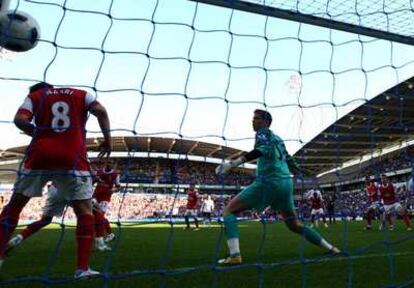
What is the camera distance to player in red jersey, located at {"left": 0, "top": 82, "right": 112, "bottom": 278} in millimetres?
3945

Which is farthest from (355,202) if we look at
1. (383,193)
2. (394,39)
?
(394,39)

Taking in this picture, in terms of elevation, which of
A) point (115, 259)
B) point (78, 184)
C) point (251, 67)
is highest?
point (251, 67)

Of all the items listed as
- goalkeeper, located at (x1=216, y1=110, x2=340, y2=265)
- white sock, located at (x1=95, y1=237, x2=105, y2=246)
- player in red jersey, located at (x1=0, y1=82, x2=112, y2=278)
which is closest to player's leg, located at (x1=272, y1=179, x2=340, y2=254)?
goalkeeper, located at (x1=216, y1=110, x2=340, y2=265)

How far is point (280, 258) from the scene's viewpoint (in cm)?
626

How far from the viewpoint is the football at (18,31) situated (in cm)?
365

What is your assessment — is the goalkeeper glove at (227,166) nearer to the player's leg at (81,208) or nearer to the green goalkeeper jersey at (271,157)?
the green goalkeeper jersey at (271,157)

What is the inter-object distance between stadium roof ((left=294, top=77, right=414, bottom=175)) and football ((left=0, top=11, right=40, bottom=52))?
291cm

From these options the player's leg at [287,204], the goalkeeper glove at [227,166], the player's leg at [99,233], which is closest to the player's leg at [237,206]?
the player's leg at [287,204]

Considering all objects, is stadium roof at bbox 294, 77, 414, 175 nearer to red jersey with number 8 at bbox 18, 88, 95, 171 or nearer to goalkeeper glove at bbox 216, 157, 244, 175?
goalkeeper glove at bbox 216, 157, 244, 175

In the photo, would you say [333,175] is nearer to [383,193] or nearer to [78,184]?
[78,184]

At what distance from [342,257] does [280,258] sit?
0.74 m

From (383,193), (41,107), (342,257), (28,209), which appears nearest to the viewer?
(41,107)

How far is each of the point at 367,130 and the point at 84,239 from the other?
3580 mm

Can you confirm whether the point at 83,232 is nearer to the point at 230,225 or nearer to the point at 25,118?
the point at 25,118
